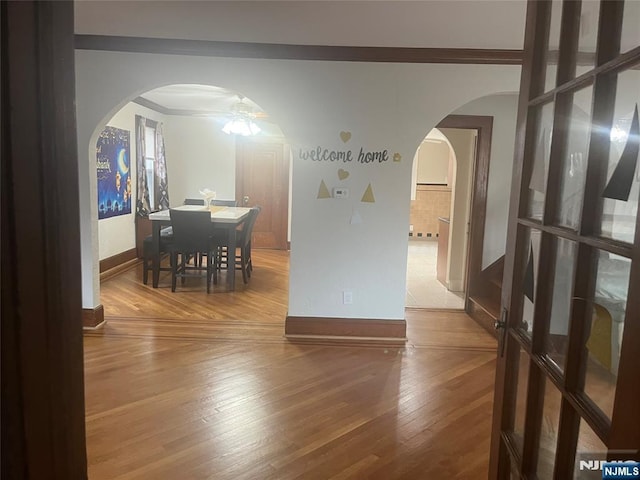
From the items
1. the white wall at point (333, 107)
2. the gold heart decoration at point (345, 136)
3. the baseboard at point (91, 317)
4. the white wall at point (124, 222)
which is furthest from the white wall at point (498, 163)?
the white wall at point (124, 222)

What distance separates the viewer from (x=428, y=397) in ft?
9.99

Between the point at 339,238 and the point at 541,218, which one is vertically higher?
the point at 541,218

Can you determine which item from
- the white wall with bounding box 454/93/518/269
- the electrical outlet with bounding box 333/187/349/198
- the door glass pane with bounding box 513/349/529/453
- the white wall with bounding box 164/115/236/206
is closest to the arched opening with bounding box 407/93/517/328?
the white wall with bounding box 454/93/518/269

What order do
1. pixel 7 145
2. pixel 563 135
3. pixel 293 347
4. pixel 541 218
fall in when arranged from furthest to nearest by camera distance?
1. pixel 293 347
2. pixel 541 218
3. pixel 563 135
4. pixel 7 145

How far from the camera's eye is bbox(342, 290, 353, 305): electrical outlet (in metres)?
3.97

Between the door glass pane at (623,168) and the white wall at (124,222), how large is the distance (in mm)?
5795

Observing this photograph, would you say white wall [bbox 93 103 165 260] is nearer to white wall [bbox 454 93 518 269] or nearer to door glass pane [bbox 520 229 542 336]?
white wall [bbox 454 93 518 269]

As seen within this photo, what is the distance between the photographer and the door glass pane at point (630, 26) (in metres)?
0.94

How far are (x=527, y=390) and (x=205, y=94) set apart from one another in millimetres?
5565

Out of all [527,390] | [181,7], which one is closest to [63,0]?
[527,390]

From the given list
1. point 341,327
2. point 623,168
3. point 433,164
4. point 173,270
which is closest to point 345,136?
point 341,327

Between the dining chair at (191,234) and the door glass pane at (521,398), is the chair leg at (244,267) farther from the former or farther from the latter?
the door glass pane at (521,398)

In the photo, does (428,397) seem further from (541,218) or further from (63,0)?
(63,0)

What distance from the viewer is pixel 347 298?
156 inches
